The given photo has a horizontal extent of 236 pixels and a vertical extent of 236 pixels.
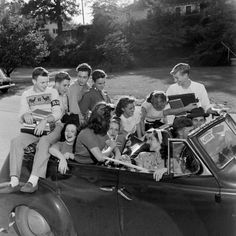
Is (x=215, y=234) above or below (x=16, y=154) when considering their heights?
below

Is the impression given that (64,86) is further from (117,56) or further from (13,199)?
(117,56)

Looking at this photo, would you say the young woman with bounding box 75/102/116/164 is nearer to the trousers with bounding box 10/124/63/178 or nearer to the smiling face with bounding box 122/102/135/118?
the trousers with bounding box 10/124/63/178

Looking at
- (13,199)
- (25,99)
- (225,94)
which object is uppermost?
(25,99)

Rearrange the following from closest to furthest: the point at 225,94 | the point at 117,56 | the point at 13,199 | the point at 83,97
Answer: the point at 13,199, the point at 83,97, the point at 225,94, the point at 117,56

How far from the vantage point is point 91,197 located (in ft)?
10.4

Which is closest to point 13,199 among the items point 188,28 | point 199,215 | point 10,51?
point 199,215

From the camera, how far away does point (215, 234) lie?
8.80 ft

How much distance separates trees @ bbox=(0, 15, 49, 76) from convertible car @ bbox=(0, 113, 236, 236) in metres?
20.3

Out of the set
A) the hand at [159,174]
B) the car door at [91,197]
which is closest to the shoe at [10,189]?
the car door at [91,197]

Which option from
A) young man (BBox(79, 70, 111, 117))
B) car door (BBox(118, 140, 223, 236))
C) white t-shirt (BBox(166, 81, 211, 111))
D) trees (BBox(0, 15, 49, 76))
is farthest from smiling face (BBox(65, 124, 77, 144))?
trees (BBox(0, 15, 49, 76))

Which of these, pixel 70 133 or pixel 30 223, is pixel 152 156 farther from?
pixel 30 223

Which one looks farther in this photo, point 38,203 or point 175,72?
point 175,72

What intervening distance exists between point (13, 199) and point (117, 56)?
1116 inches

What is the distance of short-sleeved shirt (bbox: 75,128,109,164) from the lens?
3404 mm
